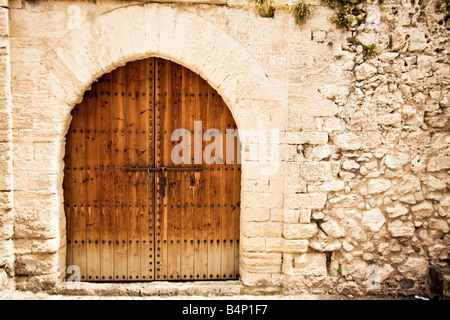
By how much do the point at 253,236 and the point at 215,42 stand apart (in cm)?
189

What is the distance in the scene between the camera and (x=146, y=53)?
10.6ft

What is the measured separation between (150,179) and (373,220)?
2.27 metres

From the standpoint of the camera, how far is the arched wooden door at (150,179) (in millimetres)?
3510

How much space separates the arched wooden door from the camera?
138 inches

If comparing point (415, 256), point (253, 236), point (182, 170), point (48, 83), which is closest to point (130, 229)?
point (182, 170)

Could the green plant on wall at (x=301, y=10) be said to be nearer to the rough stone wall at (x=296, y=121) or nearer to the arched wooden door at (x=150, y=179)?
the rough stone wall at (x=296, y=121)

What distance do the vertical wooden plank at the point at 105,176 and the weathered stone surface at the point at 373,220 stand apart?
8.31ft

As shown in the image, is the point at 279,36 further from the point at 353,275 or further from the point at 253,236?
the point at 353,275

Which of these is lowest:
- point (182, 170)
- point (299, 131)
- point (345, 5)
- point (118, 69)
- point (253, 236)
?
point (253, 236)

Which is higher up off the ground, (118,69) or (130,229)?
(118,69)

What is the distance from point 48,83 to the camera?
10.4ft

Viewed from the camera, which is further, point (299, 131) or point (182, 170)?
point (182, 170)

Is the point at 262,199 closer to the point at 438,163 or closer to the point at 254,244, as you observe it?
the point at 254,244

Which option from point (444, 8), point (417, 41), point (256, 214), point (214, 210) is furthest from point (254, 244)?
point (444, 8)
